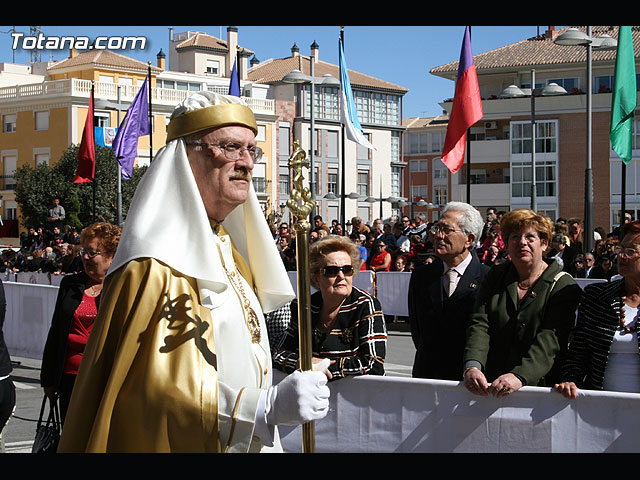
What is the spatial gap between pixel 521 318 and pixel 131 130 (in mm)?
22078

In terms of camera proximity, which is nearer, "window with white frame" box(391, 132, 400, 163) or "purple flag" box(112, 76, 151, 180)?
"purple flag" box(112, 76, 151, 180)

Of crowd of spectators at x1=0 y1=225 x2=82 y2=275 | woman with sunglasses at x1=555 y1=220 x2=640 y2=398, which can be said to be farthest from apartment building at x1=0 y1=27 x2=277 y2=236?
woman with sunglasses at x1=555 y1=220 x2=640 y2=398

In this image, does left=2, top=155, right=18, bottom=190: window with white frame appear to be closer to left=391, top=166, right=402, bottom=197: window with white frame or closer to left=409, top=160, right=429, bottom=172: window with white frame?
left=391, top=166, right=402, bottom=197: window with white frame

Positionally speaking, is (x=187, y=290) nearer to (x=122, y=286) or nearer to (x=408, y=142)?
(x=122, y=286)

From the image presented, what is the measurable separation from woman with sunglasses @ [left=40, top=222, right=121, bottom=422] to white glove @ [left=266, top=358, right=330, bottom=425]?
10.7ft

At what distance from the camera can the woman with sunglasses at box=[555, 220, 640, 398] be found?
16.0ft

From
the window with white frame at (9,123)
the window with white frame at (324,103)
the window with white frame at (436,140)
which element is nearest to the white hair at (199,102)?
the window with white frame at (9,123)

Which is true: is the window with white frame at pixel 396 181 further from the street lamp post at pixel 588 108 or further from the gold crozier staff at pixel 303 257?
the gold crozier staff at pixel 303 257

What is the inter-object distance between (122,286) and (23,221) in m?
59.1

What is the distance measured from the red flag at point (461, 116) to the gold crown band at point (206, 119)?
11.7 metres

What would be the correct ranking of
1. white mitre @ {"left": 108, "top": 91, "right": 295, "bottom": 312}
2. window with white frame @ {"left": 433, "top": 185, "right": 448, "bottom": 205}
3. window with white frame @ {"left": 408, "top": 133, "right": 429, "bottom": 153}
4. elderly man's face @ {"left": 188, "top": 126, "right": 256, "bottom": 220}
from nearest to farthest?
white mitre @ {"left": 108, "top": 91, "right": 295, "bottom": 312} < elderly man's face @ {"left": 188, "top": 126, "right": 256, "bottom": 220} < window with white frame @ {"left": 433, "top": 185, "right": 448, "bottom": 205} < window with white frame @ {"left": 408, "top": 133, "right": 429, "bottom": 153}

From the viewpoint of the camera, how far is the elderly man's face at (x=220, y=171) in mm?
3484

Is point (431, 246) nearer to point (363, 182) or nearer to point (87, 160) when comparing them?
point (87, 160)

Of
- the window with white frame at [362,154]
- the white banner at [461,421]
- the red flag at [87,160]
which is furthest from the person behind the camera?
the window with white frame at [362,154]
